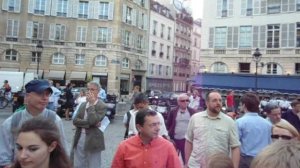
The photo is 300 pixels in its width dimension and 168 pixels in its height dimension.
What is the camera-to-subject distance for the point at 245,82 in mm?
33438

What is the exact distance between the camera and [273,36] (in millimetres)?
32688

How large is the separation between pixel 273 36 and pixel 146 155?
31014 mm

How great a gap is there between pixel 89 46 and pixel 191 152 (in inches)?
1618

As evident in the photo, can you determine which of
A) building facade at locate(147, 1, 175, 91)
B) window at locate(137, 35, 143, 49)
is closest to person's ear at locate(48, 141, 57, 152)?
window at locate(137, 35, 143, 49)

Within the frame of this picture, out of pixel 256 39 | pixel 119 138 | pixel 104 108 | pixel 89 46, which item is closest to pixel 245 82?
pixel 256 39

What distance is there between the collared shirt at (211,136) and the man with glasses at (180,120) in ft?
6.52

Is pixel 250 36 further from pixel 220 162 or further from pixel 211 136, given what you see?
pixel 220 162

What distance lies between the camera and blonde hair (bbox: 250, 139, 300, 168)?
1.31m

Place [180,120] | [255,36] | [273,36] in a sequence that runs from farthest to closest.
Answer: [255,36] → [273,36] → [180,120]

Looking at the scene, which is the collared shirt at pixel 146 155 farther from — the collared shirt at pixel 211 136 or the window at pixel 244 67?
the window at pixel 244 67

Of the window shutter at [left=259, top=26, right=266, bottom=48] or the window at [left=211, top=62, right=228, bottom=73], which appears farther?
the window at [left=211, top=62, right=228, bottom=73]

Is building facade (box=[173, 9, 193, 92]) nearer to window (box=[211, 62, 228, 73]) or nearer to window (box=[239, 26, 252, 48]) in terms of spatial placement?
window (box=[211, 62, 228, 73])

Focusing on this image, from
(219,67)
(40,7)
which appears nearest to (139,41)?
(40,7)

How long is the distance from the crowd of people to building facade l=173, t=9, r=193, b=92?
54.0 m
